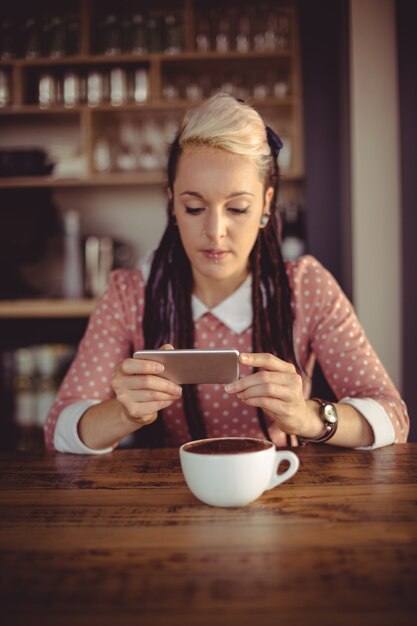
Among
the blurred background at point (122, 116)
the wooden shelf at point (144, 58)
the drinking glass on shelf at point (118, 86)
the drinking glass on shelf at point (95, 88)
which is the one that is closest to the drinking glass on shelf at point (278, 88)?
the blurred background at point (122, 116)

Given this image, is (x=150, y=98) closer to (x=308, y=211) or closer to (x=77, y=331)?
(x=308, y=211)

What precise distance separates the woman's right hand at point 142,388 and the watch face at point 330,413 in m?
0.27

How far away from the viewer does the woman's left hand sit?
3.21 feet

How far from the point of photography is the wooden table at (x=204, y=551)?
22.2 inches

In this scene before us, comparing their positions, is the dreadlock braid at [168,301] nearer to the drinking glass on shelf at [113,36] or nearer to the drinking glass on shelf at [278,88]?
the drinking glass on shelf at [278,88]

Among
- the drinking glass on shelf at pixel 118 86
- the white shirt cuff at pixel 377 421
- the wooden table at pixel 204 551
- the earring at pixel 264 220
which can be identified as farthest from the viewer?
the drinking glass on shelf at pixel 118 86

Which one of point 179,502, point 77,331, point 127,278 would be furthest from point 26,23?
point 179,502

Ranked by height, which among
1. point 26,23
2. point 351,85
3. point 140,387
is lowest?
point 140,387

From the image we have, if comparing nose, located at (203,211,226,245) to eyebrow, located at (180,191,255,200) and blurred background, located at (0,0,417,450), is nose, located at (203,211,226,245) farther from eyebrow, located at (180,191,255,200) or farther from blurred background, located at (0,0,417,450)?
blurred background, located at (0,0,417,450)

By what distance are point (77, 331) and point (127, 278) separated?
6.51 feet

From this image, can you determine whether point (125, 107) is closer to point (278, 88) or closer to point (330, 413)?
point (278, 88)

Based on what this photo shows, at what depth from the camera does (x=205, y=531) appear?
28.9 inches

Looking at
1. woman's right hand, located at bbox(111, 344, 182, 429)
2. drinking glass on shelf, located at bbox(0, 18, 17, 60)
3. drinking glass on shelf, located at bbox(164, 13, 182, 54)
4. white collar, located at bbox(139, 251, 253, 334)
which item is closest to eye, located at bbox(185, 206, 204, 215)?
white collar, located at bbox(139, 251, 253, 334)

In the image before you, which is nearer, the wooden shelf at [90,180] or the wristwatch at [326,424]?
the wristwatch at [326,424]
